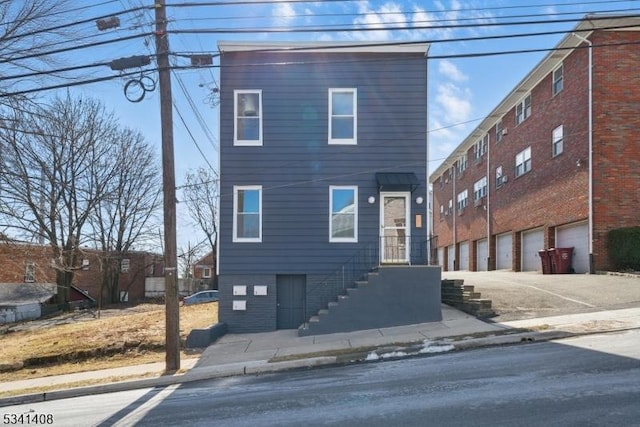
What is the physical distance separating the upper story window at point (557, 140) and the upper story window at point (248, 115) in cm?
1314

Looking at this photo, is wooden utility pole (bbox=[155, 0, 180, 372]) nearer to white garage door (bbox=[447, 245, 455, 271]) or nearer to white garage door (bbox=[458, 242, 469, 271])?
white garage door (bbox=[458, 242, 469, 271])

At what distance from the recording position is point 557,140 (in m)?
22.3

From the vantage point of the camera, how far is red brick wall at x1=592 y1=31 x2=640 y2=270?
18797 mm

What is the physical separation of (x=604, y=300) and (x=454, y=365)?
7316 mm

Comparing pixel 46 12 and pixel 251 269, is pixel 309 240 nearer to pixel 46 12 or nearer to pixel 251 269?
pixel 251 269

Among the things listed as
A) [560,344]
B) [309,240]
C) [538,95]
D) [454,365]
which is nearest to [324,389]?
[454,365]

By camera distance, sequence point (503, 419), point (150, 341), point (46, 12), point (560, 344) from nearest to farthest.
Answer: point (503, 419) < point (560, 344) < point (46, 12) < point (150, 341)

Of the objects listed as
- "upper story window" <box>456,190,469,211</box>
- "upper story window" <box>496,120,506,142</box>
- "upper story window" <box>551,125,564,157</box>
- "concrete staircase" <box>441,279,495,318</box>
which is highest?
"upper story window" <box>496,120,506,142</box>

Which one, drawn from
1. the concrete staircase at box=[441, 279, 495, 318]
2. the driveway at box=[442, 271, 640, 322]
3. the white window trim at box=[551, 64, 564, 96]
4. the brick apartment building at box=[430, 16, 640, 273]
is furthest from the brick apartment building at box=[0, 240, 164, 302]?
the white window trim at box=[551, 64, 564, 96]

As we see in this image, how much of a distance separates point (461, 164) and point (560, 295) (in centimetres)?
2547

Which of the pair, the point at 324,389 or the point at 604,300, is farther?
the point at 604,300

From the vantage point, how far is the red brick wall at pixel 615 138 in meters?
18.8

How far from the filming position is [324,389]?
8.15 metres

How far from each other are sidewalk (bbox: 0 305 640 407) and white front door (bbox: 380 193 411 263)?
2775mm
